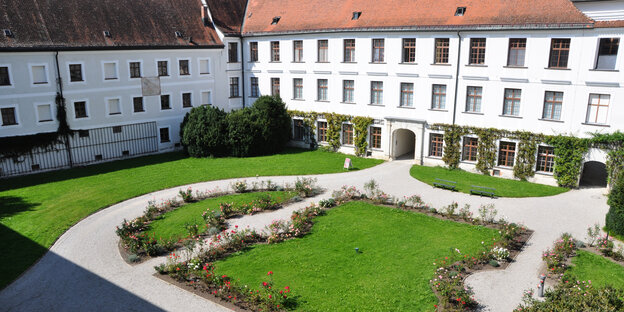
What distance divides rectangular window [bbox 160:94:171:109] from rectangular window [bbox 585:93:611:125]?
101ft

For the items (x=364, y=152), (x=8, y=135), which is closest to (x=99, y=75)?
(x=8, y=135)

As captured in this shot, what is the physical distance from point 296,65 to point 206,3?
10370 millimetres

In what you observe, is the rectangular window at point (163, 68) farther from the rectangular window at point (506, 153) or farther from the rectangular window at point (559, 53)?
the rectangular window at point (559, 53)

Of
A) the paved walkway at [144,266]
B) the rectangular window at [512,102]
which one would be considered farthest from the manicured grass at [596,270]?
the rectangular window at [512,102]

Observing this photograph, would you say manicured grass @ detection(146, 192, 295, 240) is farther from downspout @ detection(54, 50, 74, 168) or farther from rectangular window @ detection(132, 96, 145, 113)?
rectangular window @ detection(132, 96, 145, 113)

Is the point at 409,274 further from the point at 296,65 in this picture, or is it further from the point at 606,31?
the point at 296,65

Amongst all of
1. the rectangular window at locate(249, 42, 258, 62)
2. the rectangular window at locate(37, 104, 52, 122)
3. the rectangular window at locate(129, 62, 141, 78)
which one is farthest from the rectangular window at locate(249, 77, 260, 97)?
the rectangular window at locate(37, 104, 52, 122)

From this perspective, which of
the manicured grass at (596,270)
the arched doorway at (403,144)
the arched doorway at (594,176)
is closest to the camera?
the manicured grass at (596,270)

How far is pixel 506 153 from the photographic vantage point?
32.1 metres

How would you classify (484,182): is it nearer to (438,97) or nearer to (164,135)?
(438,97)

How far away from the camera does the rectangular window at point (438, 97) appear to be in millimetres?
33969

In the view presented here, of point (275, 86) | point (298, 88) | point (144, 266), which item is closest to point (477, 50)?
point (298, 88)

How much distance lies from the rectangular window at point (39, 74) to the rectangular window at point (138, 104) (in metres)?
6.59

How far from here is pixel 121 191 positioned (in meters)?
29.5
